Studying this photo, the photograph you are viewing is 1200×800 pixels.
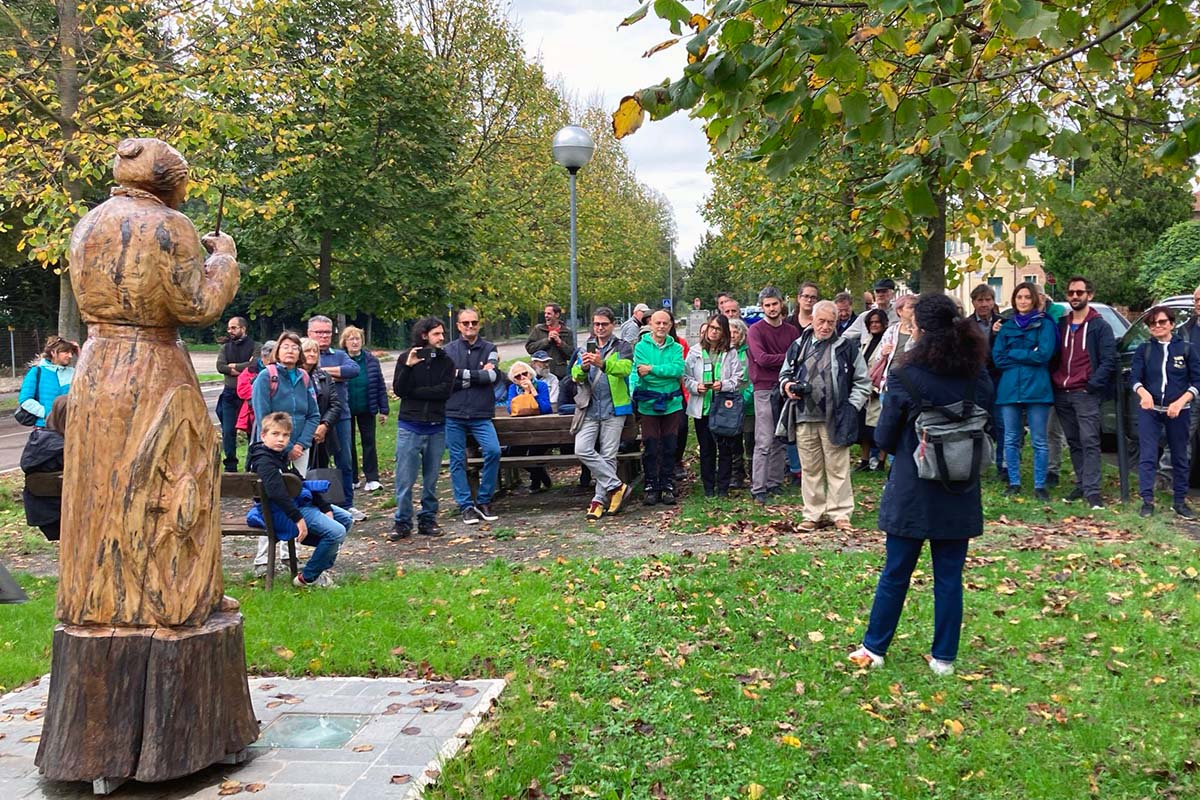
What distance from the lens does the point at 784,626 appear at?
19.0 feet

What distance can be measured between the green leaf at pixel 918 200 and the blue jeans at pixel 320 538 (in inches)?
181

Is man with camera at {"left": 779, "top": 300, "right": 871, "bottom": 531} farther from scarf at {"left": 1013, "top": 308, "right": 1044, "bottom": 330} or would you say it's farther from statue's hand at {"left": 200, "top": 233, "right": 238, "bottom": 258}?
statue's hand at {"left": 200, "top": 233, "right": 238, "bottom": 258}

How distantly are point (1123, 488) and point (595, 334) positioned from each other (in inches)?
208

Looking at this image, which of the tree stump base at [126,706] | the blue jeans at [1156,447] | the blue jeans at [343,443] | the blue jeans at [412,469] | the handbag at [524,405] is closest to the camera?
the tree stump base at [126,706]

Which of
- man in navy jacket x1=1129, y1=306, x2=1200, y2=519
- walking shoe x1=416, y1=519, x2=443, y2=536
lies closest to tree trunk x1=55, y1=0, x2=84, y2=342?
walking shoe x1=416, y1=519, x2=443, y2=536

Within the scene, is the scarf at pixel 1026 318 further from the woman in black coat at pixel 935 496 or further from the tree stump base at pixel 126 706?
the tree stump base at pixel 126 706

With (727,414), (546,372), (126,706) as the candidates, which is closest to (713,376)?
(727,414)

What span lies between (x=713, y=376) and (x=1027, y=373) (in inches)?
118

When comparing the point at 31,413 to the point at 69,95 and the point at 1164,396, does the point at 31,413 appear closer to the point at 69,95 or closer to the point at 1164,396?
the point at 69,95

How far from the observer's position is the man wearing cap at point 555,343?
38.7 ft

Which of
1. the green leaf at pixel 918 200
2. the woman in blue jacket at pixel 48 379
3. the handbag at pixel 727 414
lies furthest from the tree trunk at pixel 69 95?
the green leaf at pixel 918 200

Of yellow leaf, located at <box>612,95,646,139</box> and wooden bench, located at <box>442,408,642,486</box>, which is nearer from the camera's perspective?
yellow leaf, located at <box>612,95,646,139</box>

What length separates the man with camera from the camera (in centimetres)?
823

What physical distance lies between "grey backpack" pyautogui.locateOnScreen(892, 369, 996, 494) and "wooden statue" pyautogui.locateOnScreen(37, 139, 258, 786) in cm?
344
